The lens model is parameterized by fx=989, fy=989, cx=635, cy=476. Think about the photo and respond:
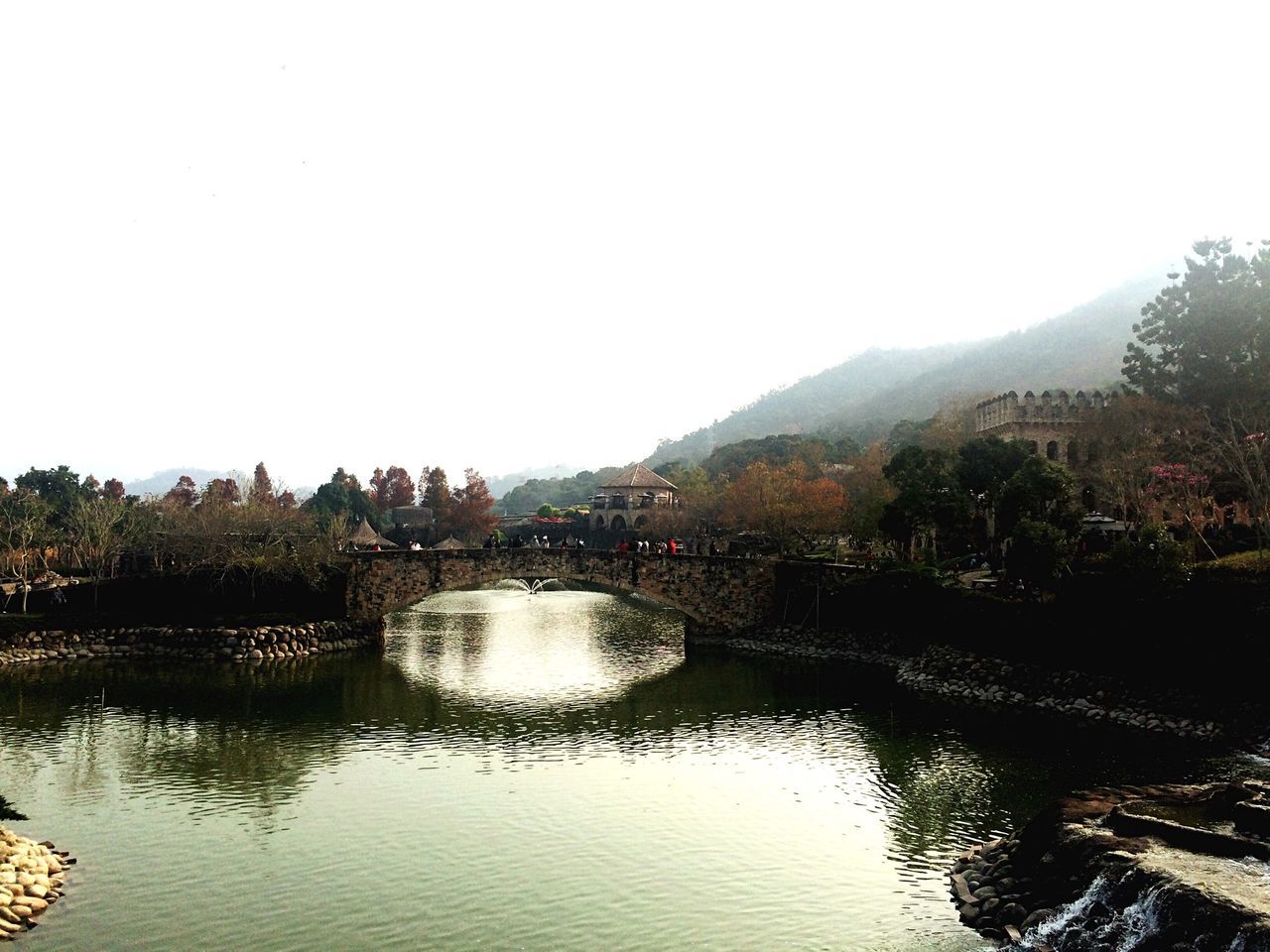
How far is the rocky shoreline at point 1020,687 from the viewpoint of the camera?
1104 inches

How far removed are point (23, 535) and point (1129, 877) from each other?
54.1 metres

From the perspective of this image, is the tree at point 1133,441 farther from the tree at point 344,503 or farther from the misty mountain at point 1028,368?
the misty mountain at point 1028,368

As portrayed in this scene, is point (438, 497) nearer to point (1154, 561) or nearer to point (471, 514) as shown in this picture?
point (471, 514)

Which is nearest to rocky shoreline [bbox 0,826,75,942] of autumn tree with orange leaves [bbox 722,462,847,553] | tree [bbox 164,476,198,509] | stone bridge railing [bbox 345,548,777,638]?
stone bridge railing [bbox 345,548,777,638]

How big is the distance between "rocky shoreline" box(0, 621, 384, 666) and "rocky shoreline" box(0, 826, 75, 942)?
26.5 meters

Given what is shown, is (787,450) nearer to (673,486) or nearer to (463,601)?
(673,486)

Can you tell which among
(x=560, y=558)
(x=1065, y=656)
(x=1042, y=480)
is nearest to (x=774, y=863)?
(x=1065, y=656)

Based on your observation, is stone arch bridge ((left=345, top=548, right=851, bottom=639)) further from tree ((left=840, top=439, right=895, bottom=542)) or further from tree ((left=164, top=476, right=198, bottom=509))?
tree ((left=164, top=476, right=198, bottom=509))

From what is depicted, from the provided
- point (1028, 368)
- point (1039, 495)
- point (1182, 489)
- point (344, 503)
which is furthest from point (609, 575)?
point (1028, 368)

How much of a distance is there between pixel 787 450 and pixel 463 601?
42968 millimetres

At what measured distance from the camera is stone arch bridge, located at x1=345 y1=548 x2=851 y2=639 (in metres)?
50.4

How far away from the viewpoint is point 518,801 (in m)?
23.1

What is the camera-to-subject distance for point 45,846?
18.6m

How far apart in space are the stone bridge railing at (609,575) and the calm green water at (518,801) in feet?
32.4
